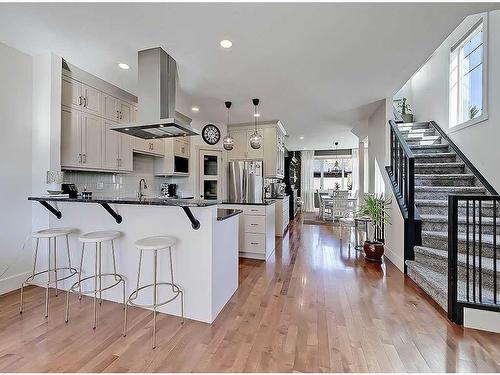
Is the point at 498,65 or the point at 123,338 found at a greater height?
the point at 498,65

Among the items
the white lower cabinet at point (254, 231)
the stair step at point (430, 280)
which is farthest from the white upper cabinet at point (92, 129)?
the stair step at point (430, 280)

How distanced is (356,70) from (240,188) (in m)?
3.04

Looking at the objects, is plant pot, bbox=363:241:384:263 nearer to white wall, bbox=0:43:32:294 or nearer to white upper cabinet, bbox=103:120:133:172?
white upper cabinet, bbox=103:120:133:172

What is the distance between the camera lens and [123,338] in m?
1.80

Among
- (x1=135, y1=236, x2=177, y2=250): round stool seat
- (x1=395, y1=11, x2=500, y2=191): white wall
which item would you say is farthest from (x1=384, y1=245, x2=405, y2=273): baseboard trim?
(x1=135, y1=236, x2=177, y2=250): round stool seat

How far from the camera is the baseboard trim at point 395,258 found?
126 inches

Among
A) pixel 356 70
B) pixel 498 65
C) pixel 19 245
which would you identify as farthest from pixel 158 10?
pixel 498 65

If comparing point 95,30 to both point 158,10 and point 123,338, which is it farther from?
point 123,338

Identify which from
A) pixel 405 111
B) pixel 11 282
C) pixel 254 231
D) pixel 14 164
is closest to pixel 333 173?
pixel 405 111

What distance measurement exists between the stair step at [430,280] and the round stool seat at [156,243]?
2.55 meters

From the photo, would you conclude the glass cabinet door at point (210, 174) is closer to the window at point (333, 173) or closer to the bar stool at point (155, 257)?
the bar stool at point (155, 257)

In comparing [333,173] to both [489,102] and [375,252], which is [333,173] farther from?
[489,102]

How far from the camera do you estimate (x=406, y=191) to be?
3.19m

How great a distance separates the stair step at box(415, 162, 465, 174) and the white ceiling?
51.3 inches
